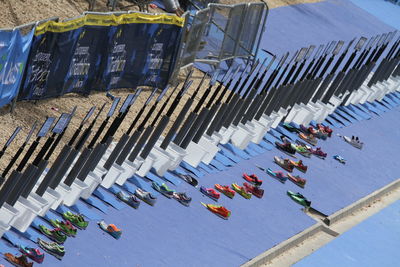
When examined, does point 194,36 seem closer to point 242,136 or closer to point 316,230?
point 242,136

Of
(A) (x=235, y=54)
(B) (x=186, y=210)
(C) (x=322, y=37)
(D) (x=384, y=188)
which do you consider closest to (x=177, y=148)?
(B) (x=186, y=210)

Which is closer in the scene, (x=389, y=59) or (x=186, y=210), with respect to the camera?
(x=186, y=210)

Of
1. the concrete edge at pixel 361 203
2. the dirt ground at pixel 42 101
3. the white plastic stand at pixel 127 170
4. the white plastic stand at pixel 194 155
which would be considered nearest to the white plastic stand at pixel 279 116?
the dirt ground at pixel 42 101

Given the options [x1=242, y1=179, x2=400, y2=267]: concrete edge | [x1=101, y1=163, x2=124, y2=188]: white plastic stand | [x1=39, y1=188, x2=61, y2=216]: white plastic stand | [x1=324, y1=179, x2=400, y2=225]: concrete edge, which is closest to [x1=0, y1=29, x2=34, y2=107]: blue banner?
[x1=101, y1=163, x2=124, y2=188]: white plastic stand

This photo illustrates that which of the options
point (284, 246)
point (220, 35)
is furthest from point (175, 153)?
point (220, 35)

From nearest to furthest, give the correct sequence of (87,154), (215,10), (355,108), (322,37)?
(87,154) → (215,10) → (355,108) → (322,37)

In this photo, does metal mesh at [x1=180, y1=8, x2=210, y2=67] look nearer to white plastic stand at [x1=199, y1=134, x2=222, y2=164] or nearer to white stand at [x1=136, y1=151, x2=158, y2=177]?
white plastic stand at [x1=199, y1=134, x2=222, y2=164]

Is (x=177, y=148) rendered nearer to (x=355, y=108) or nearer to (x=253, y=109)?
(x=253, y=109)
